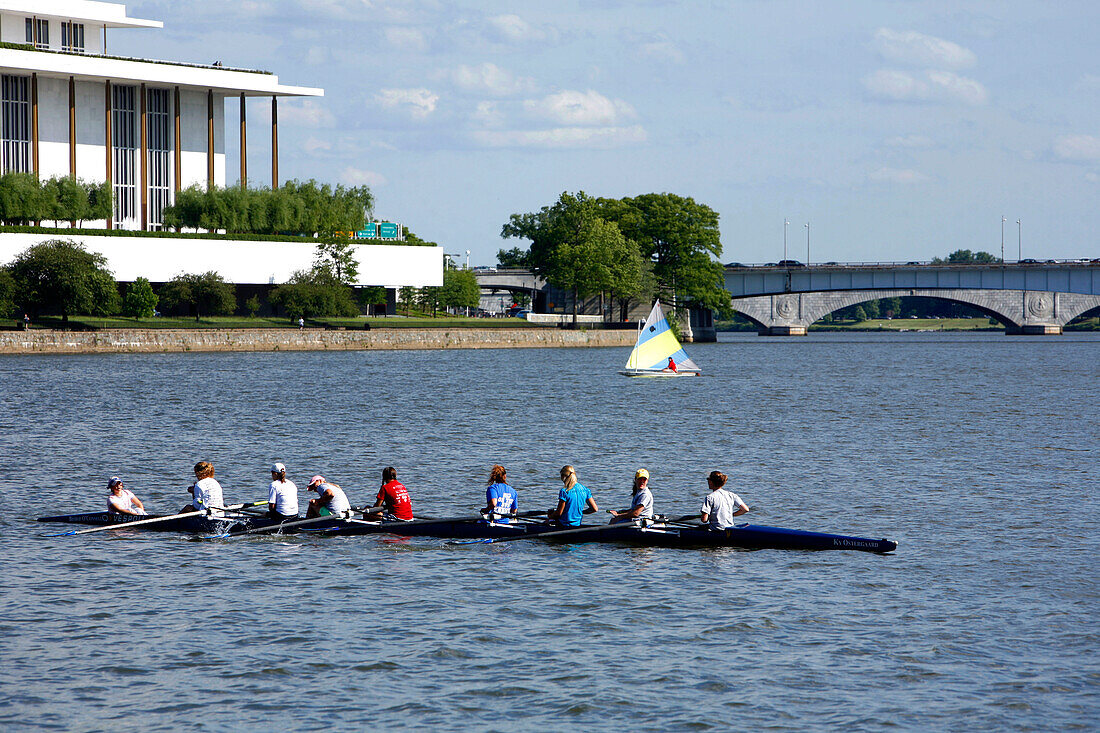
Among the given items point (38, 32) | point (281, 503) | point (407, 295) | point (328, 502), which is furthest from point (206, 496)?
point (407, 295)

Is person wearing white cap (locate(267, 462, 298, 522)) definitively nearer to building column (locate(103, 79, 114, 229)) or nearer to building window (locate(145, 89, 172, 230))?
building column (locate(103, 79, 114, 229))

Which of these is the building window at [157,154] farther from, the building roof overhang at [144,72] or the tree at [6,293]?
the tree at [6,293]

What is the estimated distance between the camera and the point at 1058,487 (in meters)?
37.8

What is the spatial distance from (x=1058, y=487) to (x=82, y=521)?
88.5 ft

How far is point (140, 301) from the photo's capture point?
113 m

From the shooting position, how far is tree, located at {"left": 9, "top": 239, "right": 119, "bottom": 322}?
341ft

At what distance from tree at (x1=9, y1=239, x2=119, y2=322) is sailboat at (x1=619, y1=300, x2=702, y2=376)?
146 feet

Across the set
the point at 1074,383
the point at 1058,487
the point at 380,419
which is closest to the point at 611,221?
the point at 1074,383

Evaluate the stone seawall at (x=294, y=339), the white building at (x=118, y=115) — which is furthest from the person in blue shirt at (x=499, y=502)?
the white building at (x=118, y=115)

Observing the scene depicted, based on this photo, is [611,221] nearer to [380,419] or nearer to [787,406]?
→ [787,406]

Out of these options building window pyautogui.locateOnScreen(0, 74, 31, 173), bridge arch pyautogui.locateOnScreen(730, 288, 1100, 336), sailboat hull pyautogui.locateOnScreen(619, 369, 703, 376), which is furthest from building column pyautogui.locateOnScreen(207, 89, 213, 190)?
bridge arch pyautogui.locateOnScreen(730, 288, 1100, 336)

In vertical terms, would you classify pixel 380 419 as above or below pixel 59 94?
below

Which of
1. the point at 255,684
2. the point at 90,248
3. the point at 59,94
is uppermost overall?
the point at 59,94

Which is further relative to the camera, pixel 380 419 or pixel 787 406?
pixel 787 406
